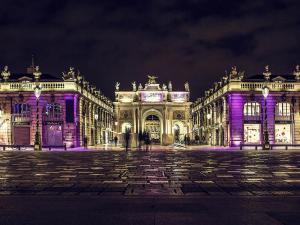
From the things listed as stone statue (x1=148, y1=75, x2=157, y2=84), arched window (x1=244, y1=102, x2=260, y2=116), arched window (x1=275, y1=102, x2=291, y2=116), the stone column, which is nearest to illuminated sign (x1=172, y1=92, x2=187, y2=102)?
stone statue (x1=148, y1=75, x2=157, y2=84)

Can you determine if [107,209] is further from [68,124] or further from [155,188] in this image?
[68,124]

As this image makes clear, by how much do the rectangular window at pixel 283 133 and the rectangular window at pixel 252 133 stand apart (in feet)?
8.39

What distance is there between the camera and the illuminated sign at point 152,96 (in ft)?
355

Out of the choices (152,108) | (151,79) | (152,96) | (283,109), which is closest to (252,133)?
(283,109)

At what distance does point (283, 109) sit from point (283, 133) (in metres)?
3.33

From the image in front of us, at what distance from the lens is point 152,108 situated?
353 feet

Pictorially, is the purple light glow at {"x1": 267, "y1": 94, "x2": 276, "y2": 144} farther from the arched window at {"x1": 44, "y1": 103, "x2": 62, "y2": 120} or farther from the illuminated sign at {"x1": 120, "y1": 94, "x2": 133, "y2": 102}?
the illuminated sign at {"x1": 120, "y1": 94, "x2": 133, "y2": 102}

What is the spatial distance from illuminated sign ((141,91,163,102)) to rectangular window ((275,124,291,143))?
46704mm

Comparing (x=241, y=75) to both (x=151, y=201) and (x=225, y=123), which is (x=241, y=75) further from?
(x=151, y=201)

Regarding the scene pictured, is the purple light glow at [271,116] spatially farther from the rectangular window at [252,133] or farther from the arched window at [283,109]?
the rectangular window at [252,133]

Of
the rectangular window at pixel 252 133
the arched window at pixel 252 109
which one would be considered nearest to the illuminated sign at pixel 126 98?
the arched window at pixel 252 109

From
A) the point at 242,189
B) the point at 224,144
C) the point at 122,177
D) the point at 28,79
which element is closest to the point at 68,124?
the point at 28,79

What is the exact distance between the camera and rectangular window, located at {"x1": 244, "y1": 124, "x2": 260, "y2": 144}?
64.2 meters

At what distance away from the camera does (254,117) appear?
64250 mm
